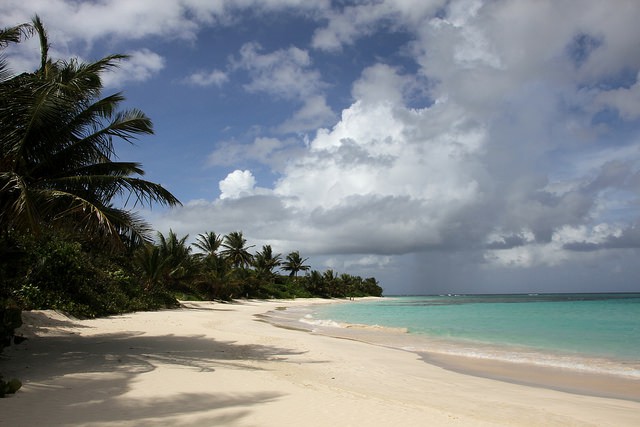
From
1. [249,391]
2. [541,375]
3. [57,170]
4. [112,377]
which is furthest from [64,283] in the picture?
[541,375]

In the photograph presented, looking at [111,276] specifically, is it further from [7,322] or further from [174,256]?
[7,322]

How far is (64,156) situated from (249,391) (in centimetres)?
653

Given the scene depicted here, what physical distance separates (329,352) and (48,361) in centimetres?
632

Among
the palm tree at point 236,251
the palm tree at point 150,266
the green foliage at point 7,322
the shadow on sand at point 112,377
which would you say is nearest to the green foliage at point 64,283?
the shadow on sand at point 112,377

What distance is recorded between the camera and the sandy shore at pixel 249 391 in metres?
4.96

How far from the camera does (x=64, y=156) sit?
8922 millimetres

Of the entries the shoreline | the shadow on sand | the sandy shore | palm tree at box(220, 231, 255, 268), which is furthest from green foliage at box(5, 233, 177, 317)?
palm tree at box(220, 231, 255, 268)

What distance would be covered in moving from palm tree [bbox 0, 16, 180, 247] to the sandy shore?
247 centimetres

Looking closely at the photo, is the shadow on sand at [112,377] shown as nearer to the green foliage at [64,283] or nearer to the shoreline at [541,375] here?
the green foliage at [64,283]

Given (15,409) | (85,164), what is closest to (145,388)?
A: (15,409)

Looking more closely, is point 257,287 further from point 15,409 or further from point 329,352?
point 15,409

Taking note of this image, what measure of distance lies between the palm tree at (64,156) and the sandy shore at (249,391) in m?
2.47

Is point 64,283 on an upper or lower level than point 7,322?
upper

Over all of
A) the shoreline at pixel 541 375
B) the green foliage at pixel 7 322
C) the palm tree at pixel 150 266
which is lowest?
the shoreline at pixel 541 375
